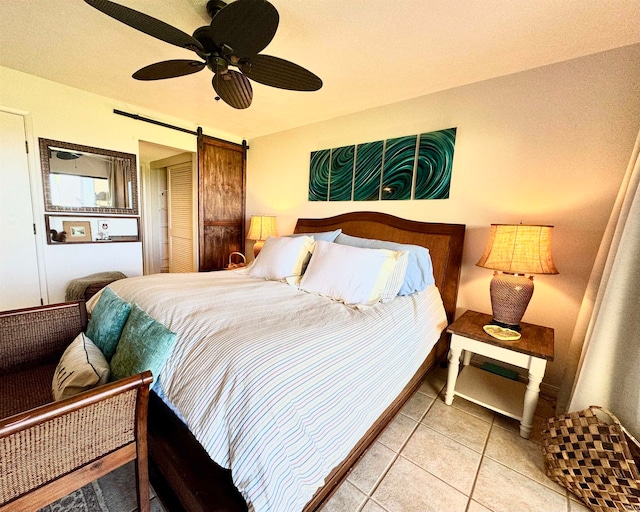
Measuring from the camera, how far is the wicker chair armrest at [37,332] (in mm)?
1304

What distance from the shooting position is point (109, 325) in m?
1.34

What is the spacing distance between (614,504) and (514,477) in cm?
34

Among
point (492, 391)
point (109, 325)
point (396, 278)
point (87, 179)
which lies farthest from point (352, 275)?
point (87, 179)

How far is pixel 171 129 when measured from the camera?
129 inches

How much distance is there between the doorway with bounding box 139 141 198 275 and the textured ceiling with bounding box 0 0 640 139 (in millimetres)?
1604

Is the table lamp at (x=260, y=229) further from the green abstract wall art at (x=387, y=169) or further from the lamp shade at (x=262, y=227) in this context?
the green abstract wall art at (x=387, y=169)

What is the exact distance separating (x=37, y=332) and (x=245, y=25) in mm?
1852

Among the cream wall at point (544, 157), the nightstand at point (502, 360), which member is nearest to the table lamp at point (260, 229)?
the cream wall at point (544, 157)

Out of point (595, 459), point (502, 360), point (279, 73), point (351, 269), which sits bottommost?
point (595, 459)

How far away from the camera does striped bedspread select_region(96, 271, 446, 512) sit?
81 cm

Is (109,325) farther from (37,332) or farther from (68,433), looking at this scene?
(68,433)

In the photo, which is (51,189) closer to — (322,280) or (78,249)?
(78,249)

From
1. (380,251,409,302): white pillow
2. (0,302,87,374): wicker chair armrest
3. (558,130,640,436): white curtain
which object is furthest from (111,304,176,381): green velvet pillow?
(558,130,640,436): white curtain

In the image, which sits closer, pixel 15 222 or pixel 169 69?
pixel 169 69
